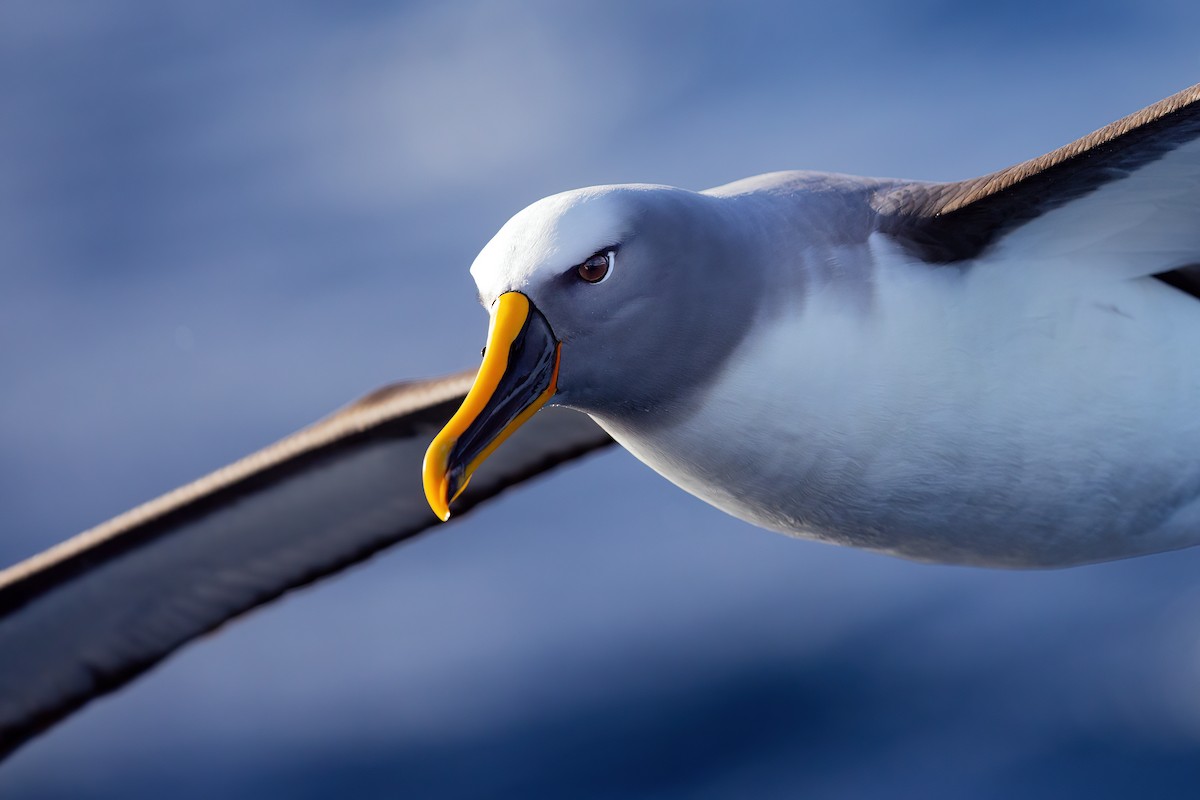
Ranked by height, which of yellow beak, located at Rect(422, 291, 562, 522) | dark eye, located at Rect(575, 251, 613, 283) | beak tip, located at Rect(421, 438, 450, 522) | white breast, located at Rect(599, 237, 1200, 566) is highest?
dark eye, located at Rect(575, 251, 613, 283)

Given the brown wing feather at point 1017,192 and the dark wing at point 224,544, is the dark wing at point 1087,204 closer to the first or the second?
the brown wing feather at point 1017,192

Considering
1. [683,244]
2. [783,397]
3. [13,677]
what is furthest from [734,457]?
[13,677]

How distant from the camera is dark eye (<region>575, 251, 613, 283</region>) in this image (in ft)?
12.2

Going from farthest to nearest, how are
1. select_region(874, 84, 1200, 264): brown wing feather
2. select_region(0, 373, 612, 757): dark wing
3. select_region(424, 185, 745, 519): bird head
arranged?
select_region(0, 373, 612, 757): dark wing → select_region(874, 84, 1200, 264): brown wing feather → select_region(424, 185, 745, 519): bird head

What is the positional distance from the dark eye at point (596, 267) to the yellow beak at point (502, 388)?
16 centimetres

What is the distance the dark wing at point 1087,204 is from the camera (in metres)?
3.95

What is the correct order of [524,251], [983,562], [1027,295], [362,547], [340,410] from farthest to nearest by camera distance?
[362,547]
[340,410]
[983,562]
[1027,295]
[524,251]

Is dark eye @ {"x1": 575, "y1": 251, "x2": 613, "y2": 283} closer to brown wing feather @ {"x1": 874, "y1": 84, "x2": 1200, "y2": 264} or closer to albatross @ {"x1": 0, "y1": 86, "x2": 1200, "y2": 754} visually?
albatross @ {"x1": 0, "y1": 86, "x2": 1200, "y2": 754}

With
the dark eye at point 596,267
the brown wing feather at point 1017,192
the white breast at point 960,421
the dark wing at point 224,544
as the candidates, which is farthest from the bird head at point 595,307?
the dark wing at point 224,544

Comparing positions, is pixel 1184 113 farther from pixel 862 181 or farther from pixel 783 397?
pixel 783 397

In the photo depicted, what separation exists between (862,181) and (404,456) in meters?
3.00

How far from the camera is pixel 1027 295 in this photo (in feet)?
14.0

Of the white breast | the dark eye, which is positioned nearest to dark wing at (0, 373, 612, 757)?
the white breast

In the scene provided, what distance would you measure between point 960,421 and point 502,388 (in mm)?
1351
